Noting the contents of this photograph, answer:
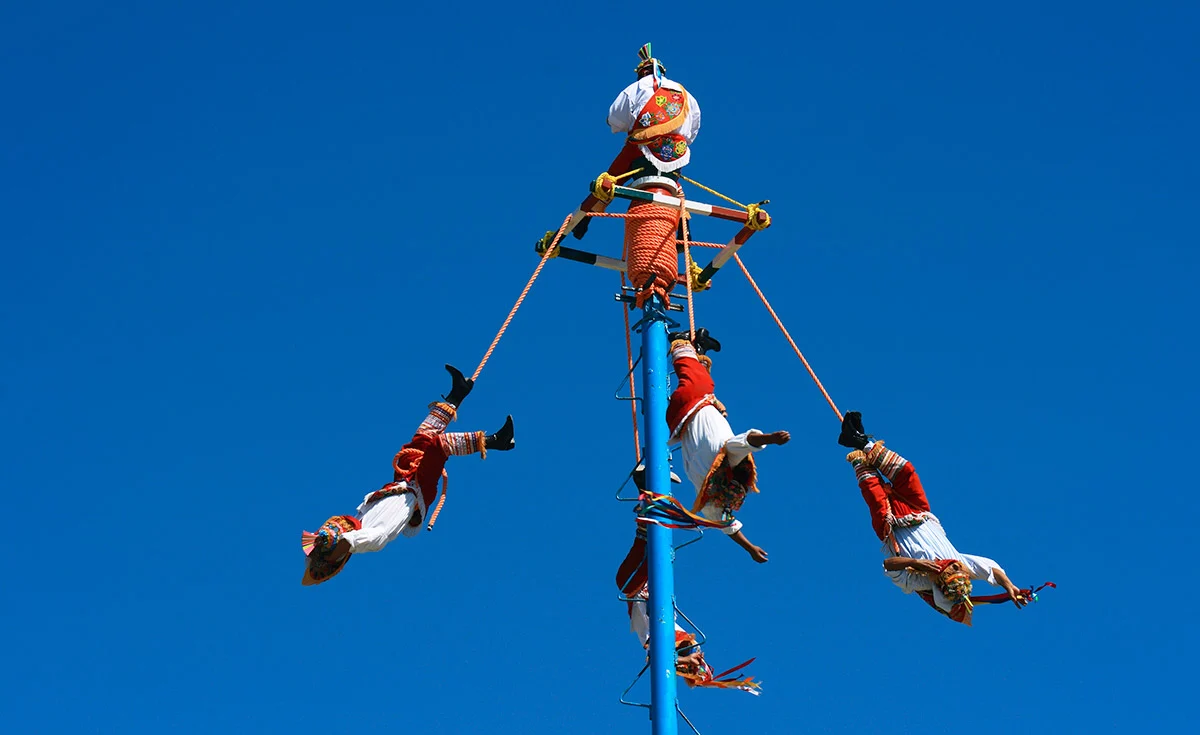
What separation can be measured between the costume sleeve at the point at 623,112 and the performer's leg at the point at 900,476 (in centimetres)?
362

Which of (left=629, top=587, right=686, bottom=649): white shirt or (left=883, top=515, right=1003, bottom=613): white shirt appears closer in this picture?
(left=883, top=515, right=1003, bottom=613): white shirt


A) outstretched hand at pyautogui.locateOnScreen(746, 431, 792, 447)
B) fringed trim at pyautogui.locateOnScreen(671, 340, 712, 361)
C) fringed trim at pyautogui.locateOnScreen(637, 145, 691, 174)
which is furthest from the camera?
fringed trim at pyautogui.locateOnScreen(637, 145, 691, 174)

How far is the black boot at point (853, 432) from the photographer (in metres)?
12.0

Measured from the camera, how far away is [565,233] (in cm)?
1291

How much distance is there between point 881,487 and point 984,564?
106 cm

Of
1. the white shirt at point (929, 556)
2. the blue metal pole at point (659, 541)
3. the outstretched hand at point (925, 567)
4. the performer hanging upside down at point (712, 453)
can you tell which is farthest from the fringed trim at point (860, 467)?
the blue metal pole at point (659, 541)

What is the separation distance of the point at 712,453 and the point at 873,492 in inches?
65.0

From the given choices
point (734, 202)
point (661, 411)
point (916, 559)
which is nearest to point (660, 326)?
point (661, 411)

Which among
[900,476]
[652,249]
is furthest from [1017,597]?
[652,249]

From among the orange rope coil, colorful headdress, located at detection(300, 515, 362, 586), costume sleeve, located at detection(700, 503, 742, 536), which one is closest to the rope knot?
the orange rope coil

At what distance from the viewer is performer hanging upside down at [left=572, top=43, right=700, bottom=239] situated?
42.2 feet

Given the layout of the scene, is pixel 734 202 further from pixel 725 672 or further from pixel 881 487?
pixel 725 672

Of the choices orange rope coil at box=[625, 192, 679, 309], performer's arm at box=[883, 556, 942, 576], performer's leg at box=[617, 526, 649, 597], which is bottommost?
performer's leg at box=[617, 526, 649, 597]

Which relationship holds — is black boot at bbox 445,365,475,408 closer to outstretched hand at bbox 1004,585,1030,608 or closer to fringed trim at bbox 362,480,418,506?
fringed trim at bbox 362,480,418,506
